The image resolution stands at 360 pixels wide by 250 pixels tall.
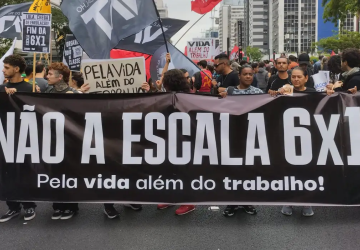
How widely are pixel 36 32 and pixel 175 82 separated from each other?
2204 mm

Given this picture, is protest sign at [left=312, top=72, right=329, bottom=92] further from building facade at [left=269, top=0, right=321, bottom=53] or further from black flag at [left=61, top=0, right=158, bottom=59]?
building facade at [left=269, top=0, right=321, bottom=53]

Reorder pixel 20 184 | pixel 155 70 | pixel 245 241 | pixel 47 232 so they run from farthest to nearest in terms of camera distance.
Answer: pixel 155 70 < pixel 20 184 < pixel 47 232 < pixel 245 241

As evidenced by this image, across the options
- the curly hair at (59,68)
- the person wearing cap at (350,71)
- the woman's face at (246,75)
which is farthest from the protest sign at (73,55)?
the person wearing cap at (350,71)

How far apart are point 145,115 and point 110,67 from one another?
1.08 metres

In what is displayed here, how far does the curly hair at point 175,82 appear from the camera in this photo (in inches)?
235

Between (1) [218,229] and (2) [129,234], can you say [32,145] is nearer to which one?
(2) [129,234]

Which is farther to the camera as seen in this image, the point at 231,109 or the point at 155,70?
the point at 155,70

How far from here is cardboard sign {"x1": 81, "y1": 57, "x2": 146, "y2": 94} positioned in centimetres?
636

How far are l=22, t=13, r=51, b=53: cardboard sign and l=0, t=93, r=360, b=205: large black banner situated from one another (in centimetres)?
136

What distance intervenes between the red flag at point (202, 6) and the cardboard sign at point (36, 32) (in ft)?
12.6

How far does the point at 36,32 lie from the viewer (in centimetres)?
681

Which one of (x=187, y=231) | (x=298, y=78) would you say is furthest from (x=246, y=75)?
(x=187, y=231)

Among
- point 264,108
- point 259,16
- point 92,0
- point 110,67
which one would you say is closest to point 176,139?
point 264,108

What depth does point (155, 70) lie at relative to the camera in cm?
978
